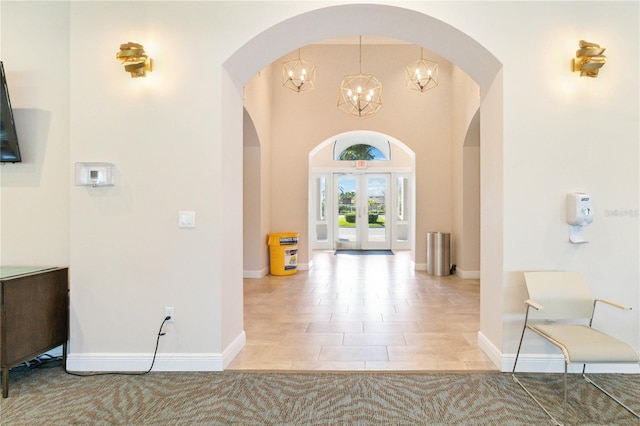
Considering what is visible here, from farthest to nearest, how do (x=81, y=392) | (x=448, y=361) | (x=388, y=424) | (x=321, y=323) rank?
(x=321, y=323) < (x=448, y=361) < (x=81, y=392) < (x=388, y=424)

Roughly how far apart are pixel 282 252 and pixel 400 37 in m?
4.55

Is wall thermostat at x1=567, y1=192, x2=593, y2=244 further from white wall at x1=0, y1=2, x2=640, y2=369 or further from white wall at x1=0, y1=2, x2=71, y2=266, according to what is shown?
white wall at x1=0, y1=2, x2=71, y2=266

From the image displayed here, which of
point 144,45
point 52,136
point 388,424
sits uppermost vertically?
point 144,45

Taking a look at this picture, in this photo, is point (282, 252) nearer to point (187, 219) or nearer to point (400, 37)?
point (187, 219)

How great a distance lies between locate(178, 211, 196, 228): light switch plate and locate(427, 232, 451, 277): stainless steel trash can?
16.8ft

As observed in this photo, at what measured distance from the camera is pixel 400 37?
10.5ft

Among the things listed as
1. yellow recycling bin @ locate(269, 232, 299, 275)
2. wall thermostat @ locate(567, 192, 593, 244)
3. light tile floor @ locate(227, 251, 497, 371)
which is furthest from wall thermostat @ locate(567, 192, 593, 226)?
yellow recycling bin @ locate(269, 232, 299, 275)

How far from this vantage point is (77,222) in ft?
9.42

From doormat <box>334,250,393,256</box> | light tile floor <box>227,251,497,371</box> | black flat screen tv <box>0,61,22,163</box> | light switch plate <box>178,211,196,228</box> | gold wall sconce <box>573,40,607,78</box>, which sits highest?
gold wall sconce <box>573,40,607,78</box>

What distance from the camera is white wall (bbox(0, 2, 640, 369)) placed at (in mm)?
2814

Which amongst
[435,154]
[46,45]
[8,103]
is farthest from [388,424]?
[435,154]

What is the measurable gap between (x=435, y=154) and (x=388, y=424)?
586 centimetres

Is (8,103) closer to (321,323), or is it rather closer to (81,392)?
(81,392)

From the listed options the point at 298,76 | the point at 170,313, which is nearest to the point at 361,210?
the point at 298,76
